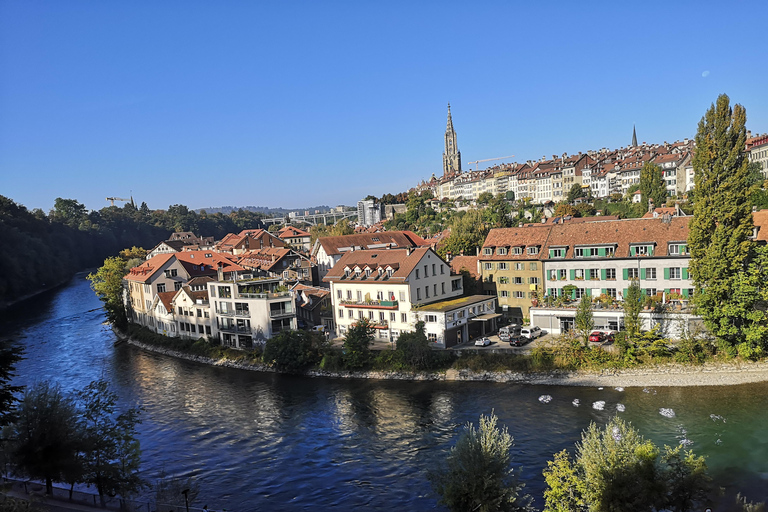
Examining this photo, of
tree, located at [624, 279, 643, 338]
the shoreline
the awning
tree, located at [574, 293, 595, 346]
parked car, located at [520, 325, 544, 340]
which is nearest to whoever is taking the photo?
the shoreline

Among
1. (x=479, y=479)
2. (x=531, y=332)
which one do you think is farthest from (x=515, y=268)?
(x=479, y=479)

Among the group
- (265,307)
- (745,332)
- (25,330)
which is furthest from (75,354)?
(745,332)

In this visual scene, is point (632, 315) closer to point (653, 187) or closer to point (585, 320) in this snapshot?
point (585, 320)

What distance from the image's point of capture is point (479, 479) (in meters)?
15.1

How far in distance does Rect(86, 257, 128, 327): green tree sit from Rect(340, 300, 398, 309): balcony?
102 ft

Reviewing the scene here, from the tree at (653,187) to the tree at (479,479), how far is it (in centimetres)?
6642

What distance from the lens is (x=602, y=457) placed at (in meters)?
14.5

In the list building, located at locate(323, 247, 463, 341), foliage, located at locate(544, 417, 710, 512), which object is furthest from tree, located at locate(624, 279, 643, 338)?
foliage, located at locate(544, 417, 710, 512)

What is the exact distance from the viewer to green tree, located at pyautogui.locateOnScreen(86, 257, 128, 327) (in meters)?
60.5

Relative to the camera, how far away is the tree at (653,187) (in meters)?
72.9

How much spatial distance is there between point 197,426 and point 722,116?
1386 inches

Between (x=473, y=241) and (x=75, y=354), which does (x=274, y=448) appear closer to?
(x=75, y=354)

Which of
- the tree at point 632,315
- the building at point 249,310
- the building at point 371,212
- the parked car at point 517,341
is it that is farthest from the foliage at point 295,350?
the building at point 371,212

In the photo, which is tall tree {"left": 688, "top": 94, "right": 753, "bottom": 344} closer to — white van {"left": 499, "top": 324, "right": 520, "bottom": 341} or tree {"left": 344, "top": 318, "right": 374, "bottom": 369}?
white van {"left": 499, "top": 324, "right": 520, "bottom": 341}
